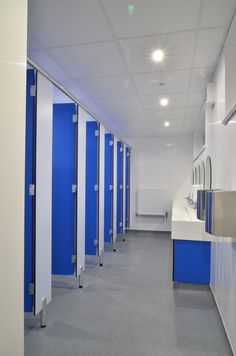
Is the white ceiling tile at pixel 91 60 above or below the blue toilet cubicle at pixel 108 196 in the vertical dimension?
above

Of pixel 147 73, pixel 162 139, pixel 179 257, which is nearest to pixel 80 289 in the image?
pixel 179 257

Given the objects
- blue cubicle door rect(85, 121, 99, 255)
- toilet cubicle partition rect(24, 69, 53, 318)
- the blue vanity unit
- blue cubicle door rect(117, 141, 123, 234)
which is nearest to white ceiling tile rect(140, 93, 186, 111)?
blue cubicle door rect(85, 121, 99, 255)

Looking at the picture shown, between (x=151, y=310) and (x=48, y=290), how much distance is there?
1083 millimetres

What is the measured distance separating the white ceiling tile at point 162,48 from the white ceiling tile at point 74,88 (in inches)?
34.9

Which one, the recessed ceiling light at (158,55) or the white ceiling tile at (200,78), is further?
the white ceiling tile at (200,78)

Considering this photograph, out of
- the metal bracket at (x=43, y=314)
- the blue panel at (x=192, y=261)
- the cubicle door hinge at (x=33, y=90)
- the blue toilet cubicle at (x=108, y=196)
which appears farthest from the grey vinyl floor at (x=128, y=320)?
the cubicle door hinge at (x=33, y=90)

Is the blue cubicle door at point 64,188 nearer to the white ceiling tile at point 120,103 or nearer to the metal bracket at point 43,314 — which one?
the metal bracket at point 43,314

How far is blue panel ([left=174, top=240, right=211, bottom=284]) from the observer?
310 cm

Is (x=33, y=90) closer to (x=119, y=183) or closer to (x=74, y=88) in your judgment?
(x=74, y=88)

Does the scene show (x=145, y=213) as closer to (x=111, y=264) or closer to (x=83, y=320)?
(x=111, y=264)

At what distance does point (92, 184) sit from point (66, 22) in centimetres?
220

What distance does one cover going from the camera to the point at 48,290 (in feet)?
7.76

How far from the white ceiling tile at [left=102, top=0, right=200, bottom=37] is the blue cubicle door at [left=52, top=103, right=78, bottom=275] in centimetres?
115

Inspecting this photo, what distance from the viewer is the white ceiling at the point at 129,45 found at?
1.92 meters
